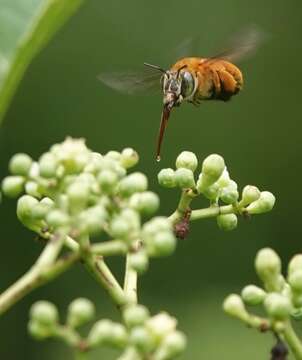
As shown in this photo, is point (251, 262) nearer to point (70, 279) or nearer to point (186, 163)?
point (70, 279)

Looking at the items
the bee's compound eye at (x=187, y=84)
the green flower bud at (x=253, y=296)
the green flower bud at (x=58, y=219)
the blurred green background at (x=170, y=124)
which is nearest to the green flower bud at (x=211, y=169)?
the green flower bud at (x=253, y=296)

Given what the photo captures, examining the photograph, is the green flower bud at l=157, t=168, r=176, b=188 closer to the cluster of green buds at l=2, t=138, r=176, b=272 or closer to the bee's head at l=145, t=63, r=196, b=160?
the cluster of green buds at l=2, t=138, r=176, b=272

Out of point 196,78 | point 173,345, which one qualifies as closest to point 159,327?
point 173,345

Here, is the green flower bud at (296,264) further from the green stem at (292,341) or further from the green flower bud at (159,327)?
the green flower bud at (159,327)

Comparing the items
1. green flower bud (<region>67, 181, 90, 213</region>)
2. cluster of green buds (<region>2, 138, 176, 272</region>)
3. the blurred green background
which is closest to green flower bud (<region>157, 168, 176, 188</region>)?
cluster of green buds (<region>2, 138, 176, 272</region>)

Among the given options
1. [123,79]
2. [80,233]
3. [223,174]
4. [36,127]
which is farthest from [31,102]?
[80,233]

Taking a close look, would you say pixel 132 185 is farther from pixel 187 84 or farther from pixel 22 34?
pixel 187 84
